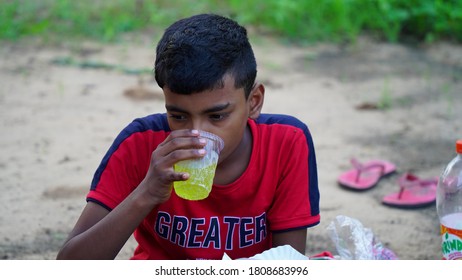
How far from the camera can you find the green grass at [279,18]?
21.8ft

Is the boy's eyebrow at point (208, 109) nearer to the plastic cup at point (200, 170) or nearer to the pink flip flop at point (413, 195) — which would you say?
the plastic cup at point (200, 170)

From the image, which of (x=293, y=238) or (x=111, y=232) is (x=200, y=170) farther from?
(x=293, y=238)

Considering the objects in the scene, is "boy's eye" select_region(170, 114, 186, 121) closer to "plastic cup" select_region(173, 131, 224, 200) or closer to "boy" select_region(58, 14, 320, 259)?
"boy" select_region(58, 14, 320, 259)

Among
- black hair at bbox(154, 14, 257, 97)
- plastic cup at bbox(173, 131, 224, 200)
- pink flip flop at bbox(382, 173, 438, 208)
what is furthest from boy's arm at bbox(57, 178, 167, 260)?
pink flip flop at bbox(382, 173, 438, 208)

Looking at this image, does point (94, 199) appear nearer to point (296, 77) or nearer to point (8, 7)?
point (296, 77)

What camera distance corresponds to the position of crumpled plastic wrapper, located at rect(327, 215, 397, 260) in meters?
2.93

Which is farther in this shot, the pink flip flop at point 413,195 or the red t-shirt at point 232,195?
the pink flip flop at point 413,195

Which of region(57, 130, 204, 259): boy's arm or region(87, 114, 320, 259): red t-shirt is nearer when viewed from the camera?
region(57, 130, 204, 259): boy's arm

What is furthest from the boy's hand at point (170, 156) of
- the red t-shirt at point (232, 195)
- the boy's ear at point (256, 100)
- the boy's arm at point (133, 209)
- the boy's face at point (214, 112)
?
the boy's ear at point (256, 100)

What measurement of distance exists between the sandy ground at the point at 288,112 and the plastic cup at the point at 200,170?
1154mm

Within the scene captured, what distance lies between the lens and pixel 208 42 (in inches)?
93.2

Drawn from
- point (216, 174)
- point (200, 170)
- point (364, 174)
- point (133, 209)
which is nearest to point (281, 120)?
point (216, 174)

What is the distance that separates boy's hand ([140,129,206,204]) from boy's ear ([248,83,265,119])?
0.39 m

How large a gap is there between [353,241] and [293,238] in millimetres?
409
